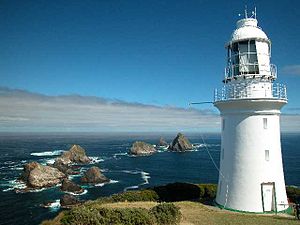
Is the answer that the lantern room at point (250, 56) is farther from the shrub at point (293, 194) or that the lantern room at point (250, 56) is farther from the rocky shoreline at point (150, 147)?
the rocky shoreline at point (150, 147)

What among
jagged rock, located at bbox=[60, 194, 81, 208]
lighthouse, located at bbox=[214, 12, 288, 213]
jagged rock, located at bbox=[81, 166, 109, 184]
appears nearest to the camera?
lighthouse, located at bbox=[214, 12, 288, 213]

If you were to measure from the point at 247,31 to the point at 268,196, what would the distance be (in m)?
9.01

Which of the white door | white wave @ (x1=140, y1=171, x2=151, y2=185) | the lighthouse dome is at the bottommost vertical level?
white wave @ (x1=140, y1=171, x2=151, y2=185)

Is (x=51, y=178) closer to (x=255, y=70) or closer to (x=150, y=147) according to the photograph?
(x=255, y=70)

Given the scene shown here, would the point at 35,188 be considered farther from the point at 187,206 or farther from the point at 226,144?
the point at 226,144

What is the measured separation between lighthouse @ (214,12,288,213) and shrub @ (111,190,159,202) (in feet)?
25.6

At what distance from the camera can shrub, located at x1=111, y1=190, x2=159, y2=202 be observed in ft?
72.0

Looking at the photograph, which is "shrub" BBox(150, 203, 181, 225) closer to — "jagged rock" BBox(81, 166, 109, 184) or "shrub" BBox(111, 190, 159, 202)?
"shrub" BBox(111, 190, 159, 202)

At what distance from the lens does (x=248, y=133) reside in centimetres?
1633

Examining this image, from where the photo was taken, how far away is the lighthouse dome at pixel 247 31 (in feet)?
53.8

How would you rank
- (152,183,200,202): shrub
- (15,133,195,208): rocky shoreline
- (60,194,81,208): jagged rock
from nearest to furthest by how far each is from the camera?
(152,183,200,202): shrub → (60,194,81,208): jagged rock → (15,133,195,208): rocky shoreline

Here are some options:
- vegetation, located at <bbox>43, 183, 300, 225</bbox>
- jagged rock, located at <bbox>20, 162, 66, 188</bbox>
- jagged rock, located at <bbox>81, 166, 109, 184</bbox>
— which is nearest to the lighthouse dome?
vegetation, located at <bbox>43, 183, 300, 225</bbox>

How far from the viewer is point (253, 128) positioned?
16.3m

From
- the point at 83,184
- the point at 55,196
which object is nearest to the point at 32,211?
the point at 55,196
